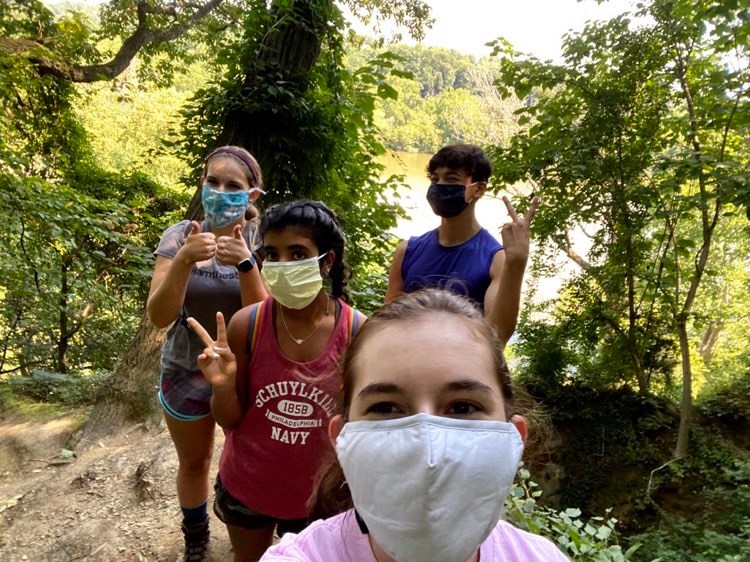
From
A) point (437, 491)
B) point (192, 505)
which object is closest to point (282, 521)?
point (192, 505)

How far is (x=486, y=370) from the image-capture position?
3.24 ft

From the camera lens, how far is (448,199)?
2320 millimetres

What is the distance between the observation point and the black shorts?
160cm

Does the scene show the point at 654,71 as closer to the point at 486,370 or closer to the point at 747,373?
the point at 747,373

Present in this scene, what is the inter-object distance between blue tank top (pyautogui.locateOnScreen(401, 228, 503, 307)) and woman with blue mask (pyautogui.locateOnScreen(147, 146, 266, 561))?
2.66ft

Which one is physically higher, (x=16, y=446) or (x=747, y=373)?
(x=747, y=373)

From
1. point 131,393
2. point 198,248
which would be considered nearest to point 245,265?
point 198,248

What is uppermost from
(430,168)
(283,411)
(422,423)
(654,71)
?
(654,71)

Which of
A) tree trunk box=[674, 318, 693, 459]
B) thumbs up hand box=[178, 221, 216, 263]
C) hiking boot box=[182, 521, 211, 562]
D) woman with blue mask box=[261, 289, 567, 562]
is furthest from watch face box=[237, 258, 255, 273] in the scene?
tree trunk box=[674, 318, 693, 459]

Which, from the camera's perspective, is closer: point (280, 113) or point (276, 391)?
point (276, 391)

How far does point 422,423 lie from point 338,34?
191 inches

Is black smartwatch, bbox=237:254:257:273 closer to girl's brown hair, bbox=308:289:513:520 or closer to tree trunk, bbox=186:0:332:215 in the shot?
girl's brown hair, bbox=308:289:513:520

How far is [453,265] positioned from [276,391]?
1079 millimetres

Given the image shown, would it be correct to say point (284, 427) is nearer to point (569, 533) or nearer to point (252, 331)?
point (252, 331)
